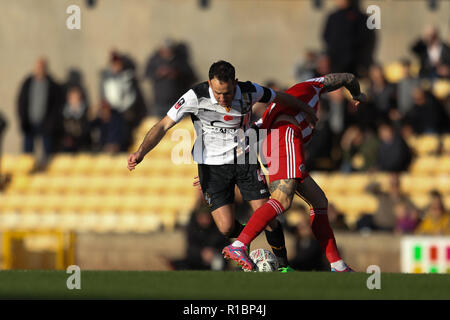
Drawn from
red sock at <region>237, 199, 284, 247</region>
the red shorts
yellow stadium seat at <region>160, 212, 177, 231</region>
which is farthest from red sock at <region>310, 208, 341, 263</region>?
yellow stadium seat at <region>160, 212, 177, 231</region>

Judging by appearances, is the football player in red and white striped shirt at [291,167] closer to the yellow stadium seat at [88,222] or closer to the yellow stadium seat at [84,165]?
the yellow stadium seat at [88,222]

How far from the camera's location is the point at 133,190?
16.6 meters

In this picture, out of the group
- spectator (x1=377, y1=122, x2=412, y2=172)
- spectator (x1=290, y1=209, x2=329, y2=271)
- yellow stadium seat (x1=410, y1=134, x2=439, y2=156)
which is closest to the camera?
spectator (x1=290, y1=209, x2=329, y2=271)

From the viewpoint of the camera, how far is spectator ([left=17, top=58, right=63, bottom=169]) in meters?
17.7

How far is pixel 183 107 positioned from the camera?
8.14m

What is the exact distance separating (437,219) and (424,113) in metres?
2.88

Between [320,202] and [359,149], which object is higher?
[359,149]

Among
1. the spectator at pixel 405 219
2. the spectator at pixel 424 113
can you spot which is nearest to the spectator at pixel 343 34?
the spectator at pixel 424 113

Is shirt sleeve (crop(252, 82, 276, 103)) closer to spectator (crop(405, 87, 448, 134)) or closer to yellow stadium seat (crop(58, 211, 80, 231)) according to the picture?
spectator (crop(405, 87, 448, 134))

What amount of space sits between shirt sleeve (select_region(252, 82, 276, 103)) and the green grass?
1454 mm

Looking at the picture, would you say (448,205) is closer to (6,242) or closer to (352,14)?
(352,14)

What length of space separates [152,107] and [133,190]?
2.74 meters

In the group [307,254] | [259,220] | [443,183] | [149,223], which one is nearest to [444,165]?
[443,183]
